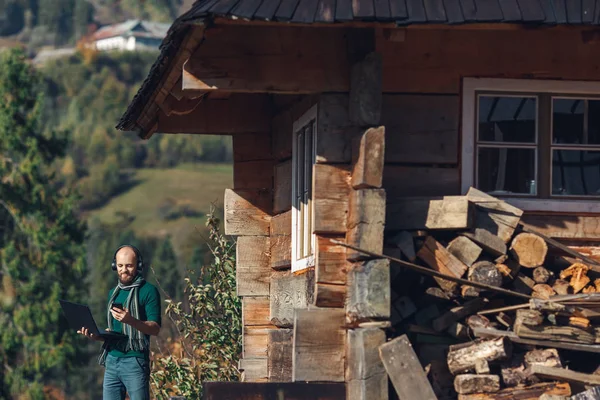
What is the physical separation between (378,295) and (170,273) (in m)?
71.0

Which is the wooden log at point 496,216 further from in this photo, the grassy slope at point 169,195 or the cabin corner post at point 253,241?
the grassy slope at point 169,195

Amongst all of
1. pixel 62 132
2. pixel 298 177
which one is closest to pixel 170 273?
pixel 62 132

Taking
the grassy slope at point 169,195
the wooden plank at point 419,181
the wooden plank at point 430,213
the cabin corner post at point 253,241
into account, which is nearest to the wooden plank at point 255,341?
Result: the cabin corner post at point 253,241

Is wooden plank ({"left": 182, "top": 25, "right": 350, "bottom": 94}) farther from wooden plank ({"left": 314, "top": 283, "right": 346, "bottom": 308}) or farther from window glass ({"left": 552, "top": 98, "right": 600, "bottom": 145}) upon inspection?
window glass ({"left": 552, "top": 98, "right": 600, "bottom": 145})

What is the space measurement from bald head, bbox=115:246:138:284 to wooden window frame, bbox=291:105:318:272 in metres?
1.37

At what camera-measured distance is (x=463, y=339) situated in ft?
31.3

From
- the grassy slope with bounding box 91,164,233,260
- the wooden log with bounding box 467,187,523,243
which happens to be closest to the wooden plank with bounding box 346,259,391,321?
the wooden log with bounding box 467,187,523,243

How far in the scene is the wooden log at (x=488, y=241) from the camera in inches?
378

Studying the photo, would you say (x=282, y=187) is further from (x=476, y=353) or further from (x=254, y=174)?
(x=476, y=353)

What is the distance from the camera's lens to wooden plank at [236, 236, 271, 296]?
44.2ft

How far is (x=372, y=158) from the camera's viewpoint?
9508mm

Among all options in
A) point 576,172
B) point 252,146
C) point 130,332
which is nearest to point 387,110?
point 576,172

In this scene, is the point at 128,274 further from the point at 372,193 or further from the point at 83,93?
the point at 83,93

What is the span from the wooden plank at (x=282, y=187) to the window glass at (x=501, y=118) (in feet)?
7.98
